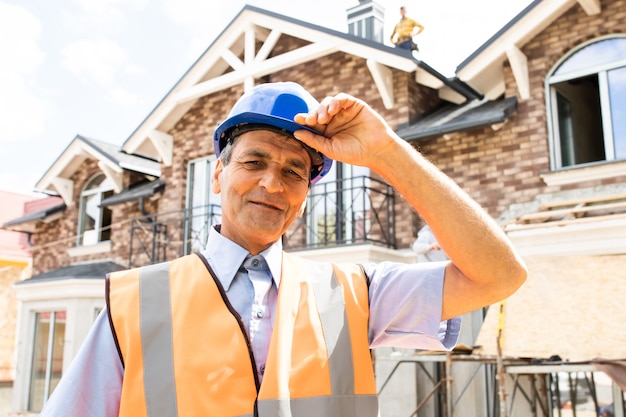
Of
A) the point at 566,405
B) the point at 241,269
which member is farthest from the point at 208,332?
the point at 566,405

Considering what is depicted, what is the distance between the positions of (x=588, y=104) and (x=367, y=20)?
4553mm

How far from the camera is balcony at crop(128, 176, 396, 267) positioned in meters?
9.32

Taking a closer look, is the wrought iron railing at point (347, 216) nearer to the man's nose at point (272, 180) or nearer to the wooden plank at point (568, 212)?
the wooden plank at point (568, 212)

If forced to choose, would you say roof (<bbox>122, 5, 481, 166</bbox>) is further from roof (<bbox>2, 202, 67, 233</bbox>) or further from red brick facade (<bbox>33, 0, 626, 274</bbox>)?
roof (<bbox>2, 202, 67, 233</bbox>)

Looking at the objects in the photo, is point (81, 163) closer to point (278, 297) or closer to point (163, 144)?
point (163, 144)

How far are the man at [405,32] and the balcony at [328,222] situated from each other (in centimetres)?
222

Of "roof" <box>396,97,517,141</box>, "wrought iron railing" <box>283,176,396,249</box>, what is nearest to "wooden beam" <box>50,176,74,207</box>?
"wrought iron railing" <box>283,176,396,249</box>

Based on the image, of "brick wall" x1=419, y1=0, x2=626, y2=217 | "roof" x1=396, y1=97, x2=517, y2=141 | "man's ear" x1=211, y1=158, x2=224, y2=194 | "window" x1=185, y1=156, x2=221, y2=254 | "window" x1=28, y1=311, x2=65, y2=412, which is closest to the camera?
"man's ear" x1=211, y1=158, x2=224, y2=194

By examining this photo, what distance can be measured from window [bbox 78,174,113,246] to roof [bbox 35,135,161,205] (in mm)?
476

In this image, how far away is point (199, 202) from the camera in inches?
481

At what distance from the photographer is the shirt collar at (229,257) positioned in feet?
Answer: 5.96

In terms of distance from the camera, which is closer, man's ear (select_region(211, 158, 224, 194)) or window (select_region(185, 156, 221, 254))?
man's ear (select_region(211, 158, 224, 194))

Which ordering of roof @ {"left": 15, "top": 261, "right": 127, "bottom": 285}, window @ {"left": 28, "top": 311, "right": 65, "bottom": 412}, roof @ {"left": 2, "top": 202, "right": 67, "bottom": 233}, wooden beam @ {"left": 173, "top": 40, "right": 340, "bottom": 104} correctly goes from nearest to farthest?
wooden beam @ {"left": 173, "top": 40, "right": 340, "bottom": 104} < roof @ {"left": 15, "top": 261, "right": 127, "bottom": 285} < window @ {"left": 28, "top": 311, "right": 65, "bottom": 412} < roof @ {"left": 2, "top": 202, "right": 67, "bottom": 233}

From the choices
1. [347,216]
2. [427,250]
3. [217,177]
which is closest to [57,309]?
[347,216]
